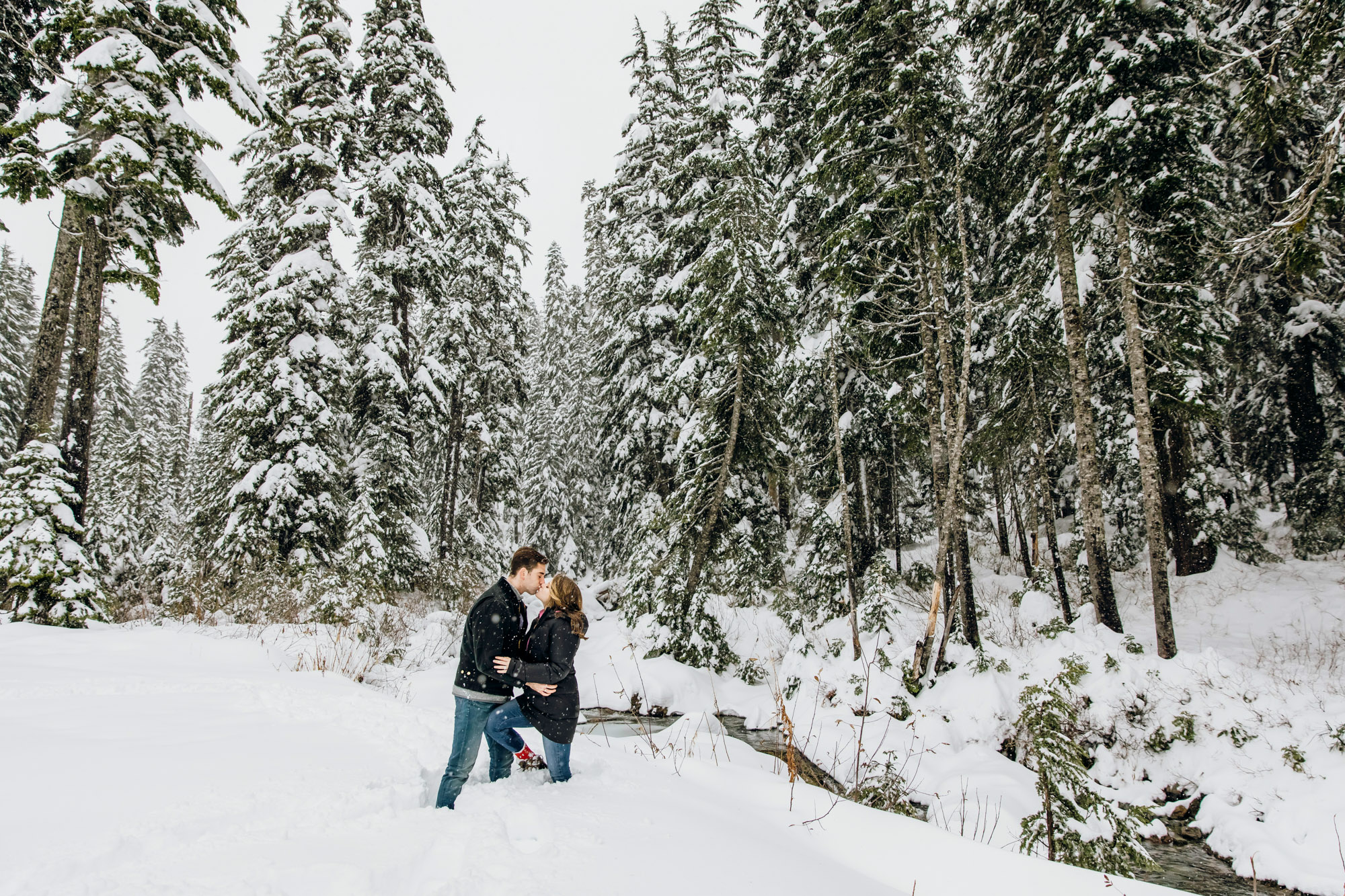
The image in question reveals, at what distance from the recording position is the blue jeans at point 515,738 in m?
4.27

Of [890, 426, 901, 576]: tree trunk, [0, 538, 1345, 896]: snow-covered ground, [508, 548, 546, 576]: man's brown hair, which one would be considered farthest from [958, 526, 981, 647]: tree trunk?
[508, 548, 546, 576]: man's brown hair

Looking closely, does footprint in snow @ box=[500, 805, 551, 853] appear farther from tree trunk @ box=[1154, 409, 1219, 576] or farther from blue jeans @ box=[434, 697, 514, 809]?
tree trunk @ box=[1154, 409, 1219, 576]

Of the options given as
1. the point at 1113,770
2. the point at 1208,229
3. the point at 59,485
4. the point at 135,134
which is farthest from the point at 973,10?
the point at 59,485

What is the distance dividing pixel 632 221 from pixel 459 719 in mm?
16207

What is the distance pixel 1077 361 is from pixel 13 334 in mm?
42625

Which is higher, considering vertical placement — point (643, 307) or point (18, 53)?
point (18, 53)

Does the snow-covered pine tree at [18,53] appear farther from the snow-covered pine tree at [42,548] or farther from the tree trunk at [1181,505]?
the tree trunk at [1181,505]

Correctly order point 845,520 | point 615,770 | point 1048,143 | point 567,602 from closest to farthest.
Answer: point 567,602
point 615,770
point 1048,143
point 845,520

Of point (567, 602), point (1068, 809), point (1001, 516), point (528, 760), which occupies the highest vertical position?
point (1001, 516)

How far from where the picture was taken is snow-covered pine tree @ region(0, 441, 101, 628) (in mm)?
7777

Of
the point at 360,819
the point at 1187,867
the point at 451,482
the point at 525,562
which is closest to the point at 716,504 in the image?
the point at 525,562

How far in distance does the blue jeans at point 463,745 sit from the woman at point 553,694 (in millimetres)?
176

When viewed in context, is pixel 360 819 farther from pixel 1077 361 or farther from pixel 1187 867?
pixel 1077 361

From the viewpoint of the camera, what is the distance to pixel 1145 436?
397 inches
